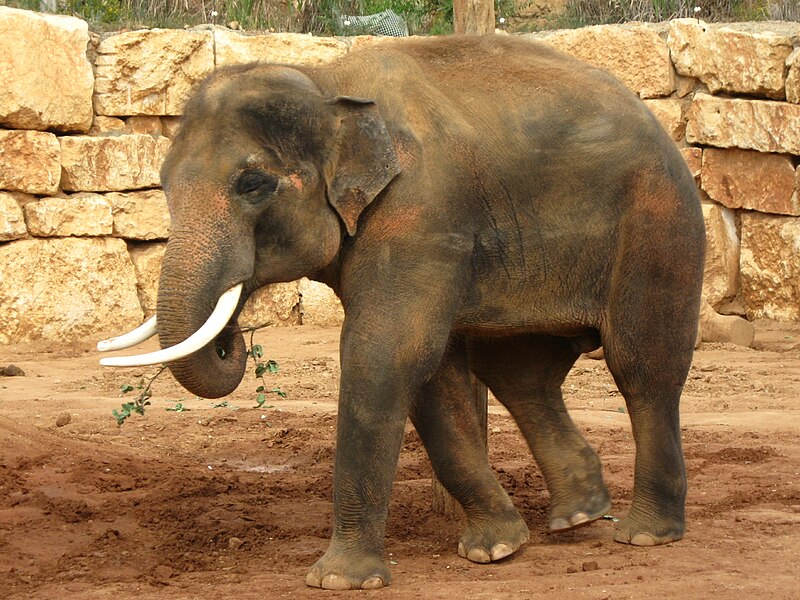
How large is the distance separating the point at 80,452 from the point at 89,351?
437cm

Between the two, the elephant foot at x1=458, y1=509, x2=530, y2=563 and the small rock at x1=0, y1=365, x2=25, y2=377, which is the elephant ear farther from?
the small rock at x1=0, y1=365, x2=25, y2=377

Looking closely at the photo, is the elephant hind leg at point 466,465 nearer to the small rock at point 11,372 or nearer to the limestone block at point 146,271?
the small rock at point 11,372

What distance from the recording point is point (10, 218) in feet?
37.0

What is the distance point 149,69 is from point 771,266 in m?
5.86

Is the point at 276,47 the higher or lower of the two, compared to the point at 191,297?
higher

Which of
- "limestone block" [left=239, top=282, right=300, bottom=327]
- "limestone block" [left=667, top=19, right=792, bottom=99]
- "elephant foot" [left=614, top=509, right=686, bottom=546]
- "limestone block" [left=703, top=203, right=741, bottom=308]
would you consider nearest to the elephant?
"elephant foot" [left=614, top=509, right=686, bottom=546]

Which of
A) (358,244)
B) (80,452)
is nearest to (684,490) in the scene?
(358,244)

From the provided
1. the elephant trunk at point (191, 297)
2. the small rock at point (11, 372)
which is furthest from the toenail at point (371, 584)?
the small rock at point (11, 372)

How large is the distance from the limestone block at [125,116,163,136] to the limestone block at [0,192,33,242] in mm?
1253

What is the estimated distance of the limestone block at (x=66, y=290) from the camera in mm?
11305

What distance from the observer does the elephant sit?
15.5ft

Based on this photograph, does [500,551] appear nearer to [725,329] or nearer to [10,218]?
[725,329]

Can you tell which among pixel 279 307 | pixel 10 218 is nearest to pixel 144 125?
pixel 10 218

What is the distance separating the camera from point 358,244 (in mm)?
4855
